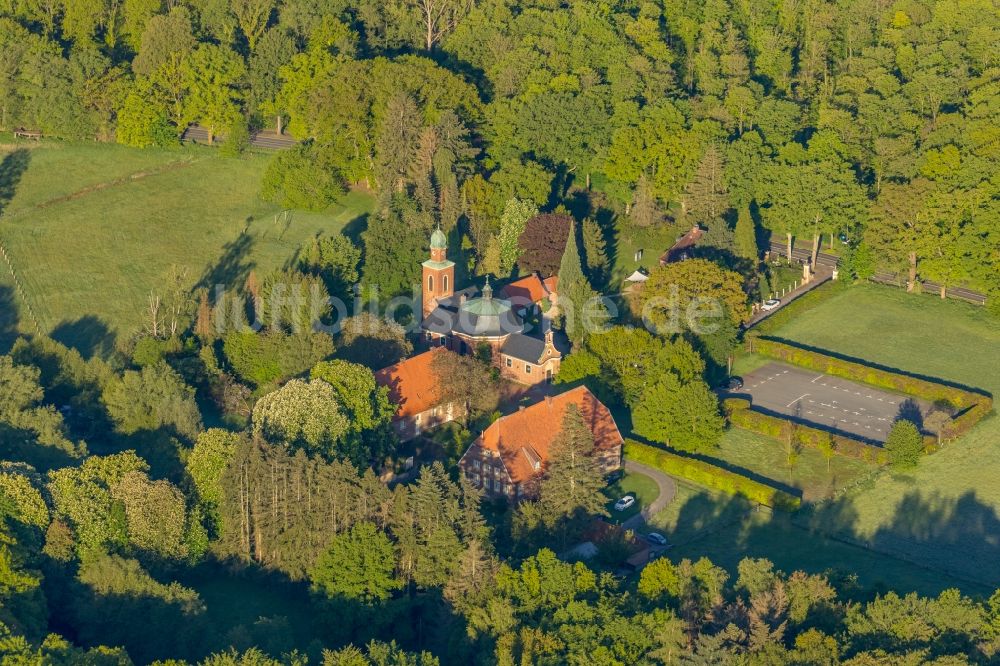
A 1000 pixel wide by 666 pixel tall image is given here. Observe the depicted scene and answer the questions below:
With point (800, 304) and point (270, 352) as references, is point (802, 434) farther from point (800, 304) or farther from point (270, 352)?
point (270, 352)

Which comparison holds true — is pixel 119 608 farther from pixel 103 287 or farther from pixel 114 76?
pixel 114 76

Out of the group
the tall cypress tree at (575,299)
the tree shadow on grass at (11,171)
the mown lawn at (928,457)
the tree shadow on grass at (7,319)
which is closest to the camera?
the mown lawn at (928,457)

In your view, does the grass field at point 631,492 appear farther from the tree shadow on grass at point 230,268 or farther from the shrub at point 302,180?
the shrub at point 302,180

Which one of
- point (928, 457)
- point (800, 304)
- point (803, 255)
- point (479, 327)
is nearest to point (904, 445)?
point (928, 457)

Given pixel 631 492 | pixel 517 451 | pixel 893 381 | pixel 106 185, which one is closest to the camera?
pixel 517 451

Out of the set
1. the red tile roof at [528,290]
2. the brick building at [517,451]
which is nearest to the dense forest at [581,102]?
the red tile roof at [528,290]

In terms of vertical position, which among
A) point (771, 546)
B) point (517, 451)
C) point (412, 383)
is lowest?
point (771, 546)

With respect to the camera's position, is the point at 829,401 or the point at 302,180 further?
the point at 302,180

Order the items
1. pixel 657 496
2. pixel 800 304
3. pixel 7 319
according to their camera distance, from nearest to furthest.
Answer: pixel 657 496
pixel 7 319
pixel 800 304
